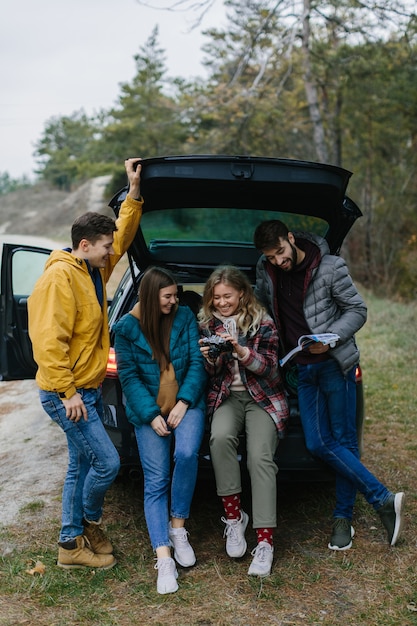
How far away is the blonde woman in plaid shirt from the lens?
319 centimetres

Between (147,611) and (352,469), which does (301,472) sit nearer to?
(352,469)

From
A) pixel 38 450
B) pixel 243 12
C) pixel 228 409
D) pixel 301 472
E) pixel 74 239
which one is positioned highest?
pixel 243 12

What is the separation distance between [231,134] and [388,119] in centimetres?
442

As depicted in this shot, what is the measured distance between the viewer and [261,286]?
366 centimetres

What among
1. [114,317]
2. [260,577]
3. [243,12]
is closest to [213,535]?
[260,577]

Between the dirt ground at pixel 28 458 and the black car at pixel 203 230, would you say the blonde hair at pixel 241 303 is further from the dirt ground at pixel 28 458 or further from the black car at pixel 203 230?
the dirt ground at pixel 28 458

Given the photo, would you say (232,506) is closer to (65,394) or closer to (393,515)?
(393,515)

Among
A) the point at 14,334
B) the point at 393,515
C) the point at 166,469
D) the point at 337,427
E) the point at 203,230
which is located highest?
the point at 203,230

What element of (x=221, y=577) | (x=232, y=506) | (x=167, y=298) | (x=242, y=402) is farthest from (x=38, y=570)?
(x=167, y=298)

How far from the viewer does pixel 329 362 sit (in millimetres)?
3418

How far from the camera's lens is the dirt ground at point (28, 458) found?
4035mm

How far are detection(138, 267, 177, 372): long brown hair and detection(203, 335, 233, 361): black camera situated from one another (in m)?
0.25

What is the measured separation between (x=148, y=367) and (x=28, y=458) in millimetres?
2001

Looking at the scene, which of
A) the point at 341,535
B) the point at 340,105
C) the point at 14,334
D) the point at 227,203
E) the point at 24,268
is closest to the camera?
the point at 341,535
